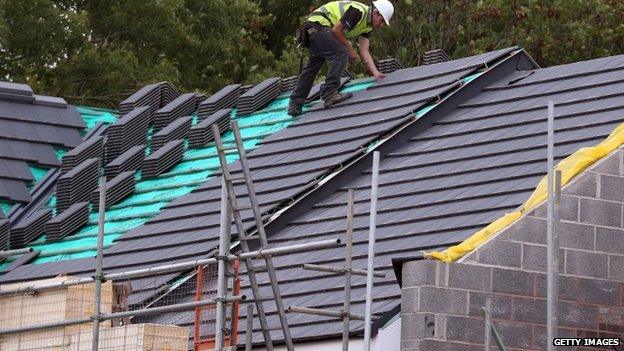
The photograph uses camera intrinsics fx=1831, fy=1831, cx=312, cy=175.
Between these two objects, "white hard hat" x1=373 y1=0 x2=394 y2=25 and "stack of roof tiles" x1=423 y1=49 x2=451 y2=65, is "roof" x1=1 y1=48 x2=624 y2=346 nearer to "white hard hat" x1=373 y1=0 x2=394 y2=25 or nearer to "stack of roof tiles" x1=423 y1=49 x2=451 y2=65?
"white hard hat" x1=373 y1=0 x2=394 y2=25

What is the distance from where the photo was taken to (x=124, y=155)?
20.5 metres

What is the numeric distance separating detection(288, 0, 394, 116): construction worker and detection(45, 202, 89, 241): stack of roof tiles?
2.49 meters

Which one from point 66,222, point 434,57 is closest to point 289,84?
point 434,57

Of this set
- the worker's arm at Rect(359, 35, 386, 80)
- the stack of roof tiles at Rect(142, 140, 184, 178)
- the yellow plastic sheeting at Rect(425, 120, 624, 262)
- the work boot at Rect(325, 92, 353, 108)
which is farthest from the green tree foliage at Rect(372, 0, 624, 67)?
the yellow plastic sheeting at Rect(425, 120, 624, 262)

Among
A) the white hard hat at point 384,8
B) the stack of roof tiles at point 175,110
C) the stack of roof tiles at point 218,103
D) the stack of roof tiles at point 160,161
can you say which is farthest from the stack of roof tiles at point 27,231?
the white hard hat at point 384,8

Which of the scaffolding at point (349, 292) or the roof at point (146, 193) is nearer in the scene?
the scaffolding at point (349, 292)

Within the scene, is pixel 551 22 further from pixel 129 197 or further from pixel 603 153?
pixel 603 153

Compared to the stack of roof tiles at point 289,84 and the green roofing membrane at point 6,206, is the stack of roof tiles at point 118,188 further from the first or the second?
the stack of roof tiles at point 289,84

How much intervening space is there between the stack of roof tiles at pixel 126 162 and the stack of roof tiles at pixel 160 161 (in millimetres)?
346

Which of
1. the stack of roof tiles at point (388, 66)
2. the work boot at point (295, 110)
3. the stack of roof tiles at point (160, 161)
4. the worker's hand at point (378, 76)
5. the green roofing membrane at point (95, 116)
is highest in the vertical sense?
the stack of roof tiles at point (388, 66)

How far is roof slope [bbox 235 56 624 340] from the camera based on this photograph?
14.7 meters

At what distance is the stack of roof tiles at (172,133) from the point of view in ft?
67.6

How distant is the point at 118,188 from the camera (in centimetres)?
1953

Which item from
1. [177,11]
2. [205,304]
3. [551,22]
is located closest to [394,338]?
[205,304]
